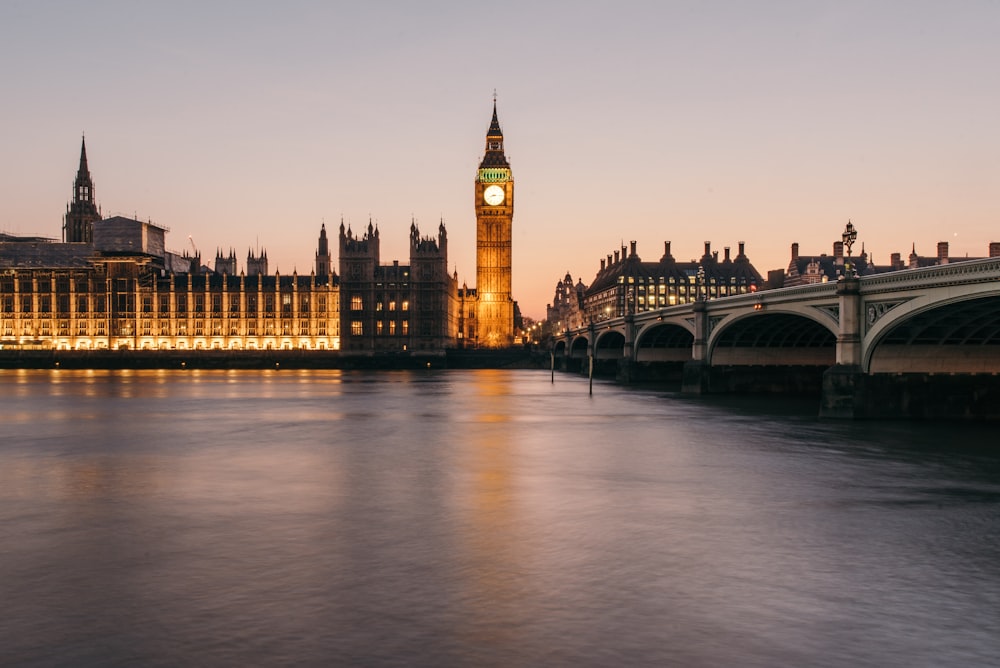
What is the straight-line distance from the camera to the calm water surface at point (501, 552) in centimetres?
1057

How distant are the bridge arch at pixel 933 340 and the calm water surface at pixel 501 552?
5.93 m

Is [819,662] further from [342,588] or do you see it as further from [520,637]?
[342,588]

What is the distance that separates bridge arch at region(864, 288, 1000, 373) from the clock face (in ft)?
495

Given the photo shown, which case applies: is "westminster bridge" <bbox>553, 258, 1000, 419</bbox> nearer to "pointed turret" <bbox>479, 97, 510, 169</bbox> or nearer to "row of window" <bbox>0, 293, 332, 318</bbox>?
"row of window" <bbox>0, 293, 332, 318</bbox>

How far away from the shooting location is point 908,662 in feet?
32.9

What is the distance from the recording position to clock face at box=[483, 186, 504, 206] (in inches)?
7367

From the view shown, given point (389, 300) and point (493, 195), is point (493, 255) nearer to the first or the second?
point (493, 195)

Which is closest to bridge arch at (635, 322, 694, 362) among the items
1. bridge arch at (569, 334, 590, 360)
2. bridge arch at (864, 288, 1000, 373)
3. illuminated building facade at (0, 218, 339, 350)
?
bridge arch at (569, 334, 590, 360)

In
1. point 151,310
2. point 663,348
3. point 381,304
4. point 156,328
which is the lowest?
point 663,348

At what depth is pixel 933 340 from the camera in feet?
133

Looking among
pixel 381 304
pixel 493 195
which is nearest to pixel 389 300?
pixel 381 304

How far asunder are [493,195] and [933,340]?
152m

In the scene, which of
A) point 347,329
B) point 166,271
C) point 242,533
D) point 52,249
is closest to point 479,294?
point 347,329

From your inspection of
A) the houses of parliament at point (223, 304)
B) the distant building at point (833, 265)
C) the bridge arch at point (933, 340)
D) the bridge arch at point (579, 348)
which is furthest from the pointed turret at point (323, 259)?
the bridge arch at point (933, 340)
